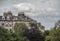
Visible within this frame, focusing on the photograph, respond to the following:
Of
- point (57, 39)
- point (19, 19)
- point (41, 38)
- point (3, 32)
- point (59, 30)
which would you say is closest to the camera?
point (3, 32)

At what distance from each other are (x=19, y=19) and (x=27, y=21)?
9.69 ft

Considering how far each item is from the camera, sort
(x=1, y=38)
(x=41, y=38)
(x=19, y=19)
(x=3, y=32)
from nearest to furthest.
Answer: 1. (x=1, y=38)
2. (x=3, y=32)
3. (x=41, y=38)
4. (x=19, y=19)

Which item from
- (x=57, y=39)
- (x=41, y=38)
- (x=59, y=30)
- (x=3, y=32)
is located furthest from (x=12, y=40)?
(x=41, y=38)

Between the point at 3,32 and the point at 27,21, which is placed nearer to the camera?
the point at 3,32

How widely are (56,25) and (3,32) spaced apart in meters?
21.8

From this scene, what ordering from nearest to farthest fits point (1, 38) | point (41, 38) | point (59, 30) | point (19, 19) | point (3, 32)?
point (1, 38), point (3, 32), point (59, 30), point (41, 38), point (19, 19)

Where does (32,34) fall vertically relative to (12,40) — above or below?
below

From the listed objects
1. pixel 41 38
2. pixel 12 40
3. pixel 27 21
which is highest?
pixel 12 40

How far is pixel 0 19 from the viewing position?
172750mm

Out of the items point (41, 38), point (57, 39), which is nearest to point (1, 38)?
point (57, 39)

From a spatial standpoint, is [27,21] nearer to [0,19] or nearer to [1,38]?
[0,19]

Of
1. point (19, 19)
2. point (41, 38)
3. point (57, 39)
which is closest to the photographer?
point (57, 39)

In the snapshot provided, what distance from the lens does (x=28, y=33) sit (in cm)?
11350

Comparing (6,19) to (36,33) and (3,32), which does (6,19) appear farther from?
(3,32)
